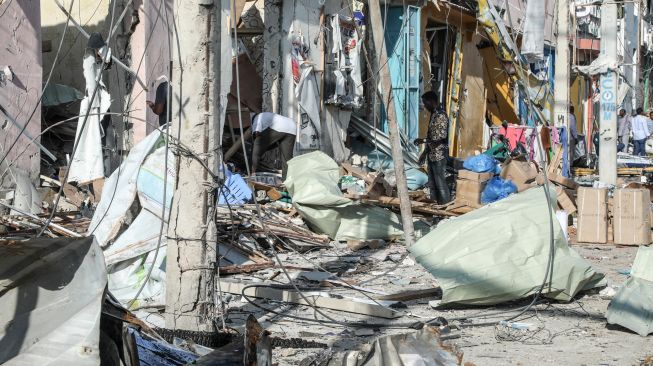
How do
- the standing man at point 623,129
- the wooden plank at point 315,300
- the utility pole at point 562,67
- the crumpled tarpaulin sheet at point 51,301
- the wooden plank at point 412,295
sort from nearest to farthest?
the crumpled tarpaulin sheet at point 51,301, the wooden plank at point 315,300, the wooden plank at point 412,295, the utility pole at point 562,67, the standing man at point 623,129

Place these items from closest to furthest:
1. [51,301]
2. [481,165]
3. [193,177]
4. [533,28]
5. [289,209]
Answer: [51,301] < [193,177] < [289,209] < [481,165] < [533,28]

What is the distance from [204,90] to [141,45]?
7508 millimetres

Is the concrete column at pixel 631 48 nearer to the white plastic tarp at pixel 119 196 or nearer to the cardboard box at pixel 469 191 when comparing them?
the cardboard box at pixel 469 191

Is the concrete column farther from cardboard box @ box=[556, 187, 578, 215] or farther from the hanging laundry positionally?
cardboard box @ box=[556, 187, 578, 215]

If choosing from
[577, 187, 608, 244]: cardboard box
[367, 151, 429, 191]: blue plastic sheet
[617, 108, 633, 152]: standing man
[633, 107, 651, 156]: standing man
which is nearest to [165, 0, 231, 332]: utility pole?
[577, 187, 608, 244]: cardboard box

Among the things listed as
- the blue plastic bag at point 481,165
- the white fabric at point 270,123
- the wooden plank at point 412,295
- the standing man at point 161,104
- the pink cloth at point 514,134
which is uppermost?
the standing man at point 161,104

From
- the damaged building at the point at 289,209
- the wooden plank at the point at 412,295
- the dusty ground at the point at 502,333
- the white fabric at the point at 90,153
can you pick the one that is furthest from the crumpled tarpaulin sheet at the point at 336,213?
the wooden plank at the point at 412,295

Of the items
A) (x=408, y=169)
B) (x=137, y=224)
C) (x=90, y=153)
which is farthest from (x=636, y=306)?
(x=408, y=169)

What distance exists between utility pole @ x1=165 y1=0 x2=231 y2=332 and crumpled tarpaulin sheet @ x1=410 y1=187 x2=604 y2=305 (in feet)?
7.12

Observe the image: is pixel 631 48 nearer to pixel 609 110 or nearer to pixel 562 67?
pixel 562 67

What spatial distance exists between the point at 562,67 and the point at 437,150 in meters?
6.24

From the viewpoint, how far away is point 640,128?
26.3 meters

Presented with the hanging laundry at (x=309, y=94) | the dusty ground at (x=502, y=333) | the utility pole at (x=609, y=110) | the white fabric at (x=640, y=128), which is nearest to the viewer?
the dusty ground at (x=502, y=333)

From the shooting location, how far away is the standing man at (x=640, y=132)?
26.2 m
